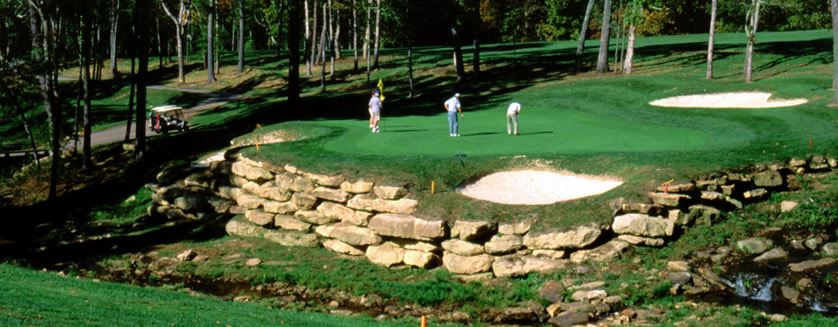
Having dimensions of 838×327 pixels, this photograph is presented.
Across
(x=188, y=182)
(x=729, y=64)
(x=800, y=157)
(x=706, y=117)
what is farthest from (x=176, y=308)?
(x=729, y=64)

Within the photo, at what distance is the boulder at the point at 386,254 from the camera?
Result: 21203 mm

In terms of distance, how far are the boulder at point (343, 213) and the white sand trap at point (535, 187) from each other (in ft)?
8.89

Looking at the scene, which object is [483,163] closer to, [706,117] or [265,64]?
[706,117]

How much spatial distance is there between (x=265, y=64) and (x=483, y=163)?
2022 inches

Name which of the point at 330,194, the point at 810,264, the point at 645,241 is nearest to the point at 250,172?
the point at 330,194

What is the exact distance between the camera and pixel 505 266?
19484 millimetres

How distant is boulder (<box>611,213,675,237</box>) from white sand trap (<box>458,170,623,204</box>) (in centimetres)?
196

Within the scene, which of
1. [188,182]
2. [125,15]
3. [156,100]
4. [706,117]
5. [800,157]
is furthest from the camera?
[156,100]

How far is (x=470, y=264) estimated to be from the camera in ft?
65.6

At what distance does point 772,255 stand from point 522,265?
5487mm

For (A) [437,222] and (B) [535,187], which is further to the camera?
(B) [535,187]

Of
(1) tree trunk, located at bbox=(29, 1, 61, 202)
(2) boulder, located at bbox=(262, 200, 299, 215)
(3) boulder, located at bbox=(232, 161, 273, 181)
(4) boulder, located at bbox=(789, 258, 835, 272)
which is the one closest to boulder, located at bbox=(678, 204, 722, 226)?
(4) boulder, located at bbox=(789, 258, 835, 272)

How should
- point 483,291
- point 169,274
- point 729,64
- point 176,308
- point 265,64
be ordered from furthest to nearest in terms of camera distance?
point 265,64, point 729,64, point 169,274, point 483,291, point 176,308

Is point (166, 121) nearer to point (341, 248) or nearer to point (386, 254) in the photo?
point (341, 248)
